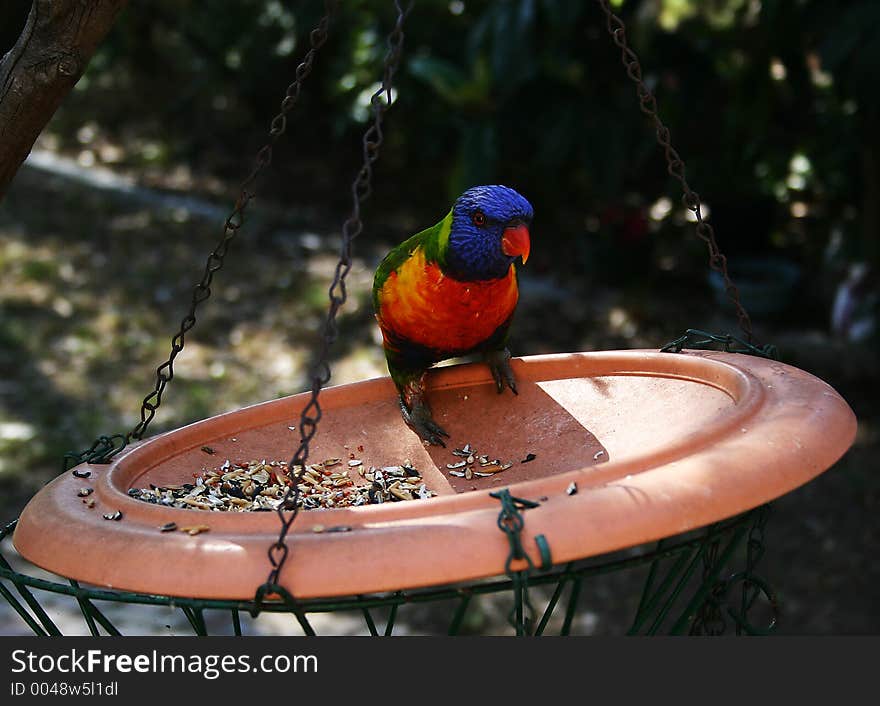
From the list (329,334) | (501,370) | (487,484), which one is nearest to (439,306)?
(501,370)

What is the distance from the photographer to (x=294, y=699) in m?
1.01

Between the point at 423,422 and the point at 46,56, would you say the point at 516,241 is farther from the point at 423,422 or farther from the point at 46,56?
the point at 46,56

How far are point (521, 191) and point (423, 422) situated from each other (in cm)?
309

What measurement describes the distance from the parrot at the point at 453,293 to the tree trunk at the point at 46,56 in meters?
0.58

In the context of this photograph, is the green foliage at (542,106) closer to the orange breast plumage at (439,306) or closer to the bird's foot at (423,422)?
the orange breast plumage at (439,306)

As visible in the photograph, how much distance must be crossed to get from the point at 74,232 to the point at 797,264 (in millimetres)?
3507

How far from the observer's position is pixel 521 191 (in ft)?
14.7

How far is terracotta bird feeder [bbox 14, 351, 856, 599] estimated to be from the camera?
3.09ft

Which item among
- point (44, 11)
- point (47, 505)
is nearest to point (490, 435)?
point (47, 505)

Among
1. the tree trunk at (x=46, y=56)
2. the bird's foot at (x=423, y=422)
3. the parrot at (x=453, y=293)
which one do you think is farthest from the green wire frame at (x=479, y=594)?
the tree trunk at (x=46, y=56)

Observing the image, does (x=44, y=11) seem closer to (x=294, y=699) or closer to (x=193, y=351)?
(x=294, y=699)

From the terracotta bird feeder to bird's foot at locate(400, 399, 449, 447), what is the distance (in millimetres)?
19

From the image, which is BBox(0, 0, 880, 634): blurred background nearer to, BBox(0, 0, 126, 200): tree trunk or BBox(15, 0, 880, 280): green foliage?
BBox(15, 0, 880, 280): green foliage

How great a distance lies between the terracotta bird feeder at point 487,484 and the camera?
942 mm
